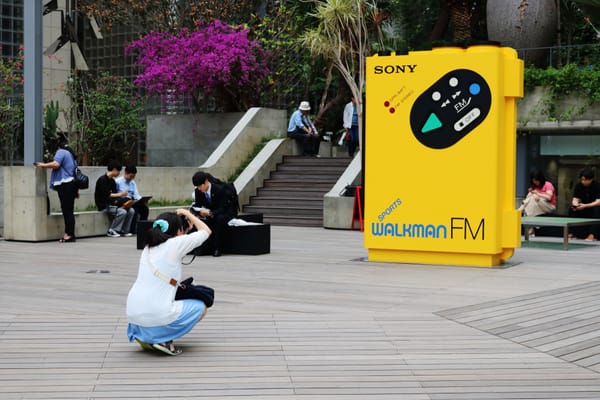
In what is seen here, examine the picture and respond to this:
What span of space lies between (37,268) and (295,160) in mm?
11796

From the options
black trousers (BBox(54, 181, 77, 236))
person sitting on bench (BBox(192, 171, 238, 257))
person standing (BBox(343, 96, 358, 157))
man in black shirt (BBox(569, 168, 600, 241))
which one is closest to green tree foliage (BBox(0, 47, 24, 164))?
black trousers (BBox(54, 181, 77, 236))

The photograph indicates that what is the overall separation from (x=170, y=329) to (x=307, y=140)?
17.0 metres

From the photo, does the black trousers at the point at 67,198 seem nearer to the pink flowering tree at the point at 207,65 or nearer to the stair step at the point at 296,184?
the stair step at the point at 296,184

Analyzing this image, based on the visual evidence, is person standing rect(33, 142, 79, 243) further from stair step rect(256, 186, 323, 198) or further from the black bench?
stair step rect(256, 186, 323, 198)

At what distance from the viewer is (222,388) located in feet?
18.6

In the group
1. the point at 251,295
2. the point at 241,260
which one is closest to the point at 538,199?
the point at 241,260

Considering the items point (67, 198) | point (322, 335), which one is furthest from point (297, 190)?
point (322, 335)

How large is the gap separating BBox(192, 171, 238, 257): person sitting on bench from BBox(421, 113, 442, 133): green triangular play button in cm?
305

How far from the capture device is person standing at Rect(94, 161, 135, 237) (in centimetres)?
1714

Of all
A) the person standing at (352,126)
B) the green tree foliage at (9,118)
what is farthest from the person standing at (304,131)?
the green tree foliage at (9,118)

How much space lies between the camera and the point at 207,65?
75.8 feet

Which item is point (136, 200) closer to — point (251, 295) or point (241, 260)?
point (241, 260)

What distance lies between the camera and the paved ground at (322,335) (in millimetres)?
5746

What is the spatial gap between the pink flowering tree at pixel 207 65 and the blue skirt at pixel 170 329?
17079 millimetres
